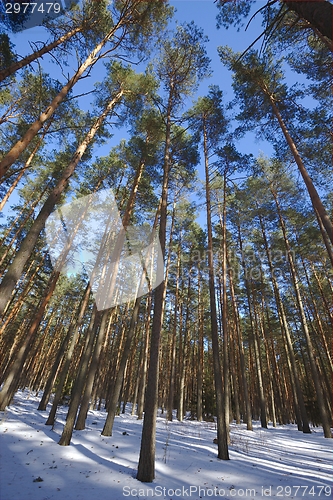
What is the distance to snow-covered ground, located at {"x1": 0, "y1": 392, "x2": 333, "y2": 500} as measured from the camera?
155 inches

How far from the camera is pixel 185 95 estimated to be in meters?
9.36

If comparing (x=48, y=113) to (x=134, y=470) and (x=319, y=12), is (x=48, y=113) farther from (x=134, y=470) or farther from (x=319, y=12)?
(x=134, y=470)

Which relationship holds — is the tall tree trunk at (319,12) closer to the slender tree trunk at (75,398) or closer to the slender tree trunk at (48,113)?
the slender tree trunk at (48,113)

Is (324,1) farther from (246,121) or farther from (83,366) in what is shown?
(83,366)

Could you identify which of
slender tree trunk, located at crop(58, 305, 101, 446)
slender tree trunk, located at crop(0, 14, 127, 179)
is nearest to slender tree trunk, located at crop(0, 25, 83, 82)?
slender tree trunk, located at crop(0, 14, 127, 179)

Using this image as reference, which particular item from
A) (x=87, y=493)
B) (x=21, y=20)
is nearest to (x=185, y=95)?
(x=21, y=20)

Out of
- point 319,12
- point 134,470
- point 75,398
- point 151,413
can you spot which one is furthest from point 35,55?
point 134,470

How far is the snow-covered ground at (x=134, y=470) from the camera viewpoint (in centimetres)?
394

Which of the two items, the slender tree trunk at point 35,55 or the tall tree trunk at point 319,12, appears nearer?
the tall tree trunk at point 319,12

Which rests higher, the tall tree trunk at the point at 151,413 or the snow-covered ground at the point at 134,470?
the tall tree trunk at the point at 151,413

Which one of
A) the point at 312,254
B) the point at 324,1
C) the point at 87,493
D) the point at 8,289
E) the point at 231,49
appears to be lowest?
the point at 87,493

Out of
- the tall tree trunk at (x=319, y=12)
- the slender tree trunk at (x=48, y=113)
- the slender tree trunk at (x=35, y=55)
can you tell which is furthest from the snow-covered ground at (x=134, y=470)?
the slender tree trunk at (x=35, y=55)

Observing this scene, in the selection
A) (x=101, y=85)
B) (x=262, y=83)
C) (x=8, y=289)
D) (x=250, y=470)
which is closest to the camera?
(x=8, y=289)

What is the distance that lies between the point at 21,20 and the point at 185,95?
18.9ft
